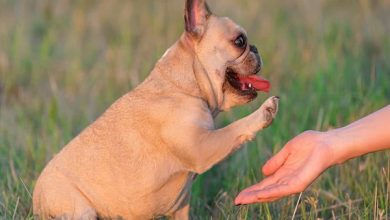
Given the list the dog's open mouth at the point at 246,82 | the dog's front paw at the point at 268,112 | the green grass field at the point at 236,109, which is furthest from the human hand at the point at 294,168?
the dog's open mouth at the point at 246,82

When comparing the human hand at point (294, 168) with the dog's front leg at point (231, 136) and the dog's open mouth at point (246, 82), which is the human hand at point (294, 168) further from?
the dog's open mouth at point (246, 82)

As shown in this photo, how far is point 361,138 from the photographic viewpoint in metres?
4.27

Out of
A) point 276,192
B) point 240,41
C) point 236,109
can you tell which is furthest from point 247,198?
point 236,109

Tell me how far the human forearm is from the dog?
36 centimetres

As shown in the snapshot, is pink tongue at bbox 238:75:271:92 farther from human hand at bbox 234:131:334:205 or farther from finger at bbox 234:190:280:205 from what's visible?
finger at bbox 234:190:280:205

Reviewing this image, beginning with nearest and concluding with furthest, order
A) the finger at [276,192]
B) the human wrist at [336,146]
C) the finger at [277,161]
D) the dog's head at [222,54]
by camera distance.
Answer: the finger at [276,192] < the human wrist at [336,146] < the finger at [277,161] < the dog's head at [222,54]

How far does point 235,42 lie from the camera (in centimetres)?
471

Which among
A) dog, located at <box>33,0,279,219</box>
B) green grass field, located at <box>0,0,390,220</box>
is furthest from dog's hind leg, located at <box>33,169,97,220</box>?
green grass field, located at <box>0,0,390,220</box>

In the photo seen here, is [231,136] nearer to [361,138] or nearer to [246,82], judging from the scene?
[246,82]

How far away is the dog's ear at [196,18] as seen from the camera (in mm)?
4691

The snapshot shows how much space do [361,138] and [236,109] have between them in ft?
7.83

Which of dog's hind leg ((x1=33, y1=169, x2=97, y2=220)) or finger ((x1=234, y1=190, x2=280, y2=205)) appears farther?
dog's hind leg ((x1=33, y1=169, x2=97, y2=220))

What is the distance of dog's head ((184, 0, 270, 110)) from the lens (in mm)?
4668

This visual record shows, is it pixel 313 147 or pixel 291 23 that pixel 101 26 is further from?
pixel 313 147
